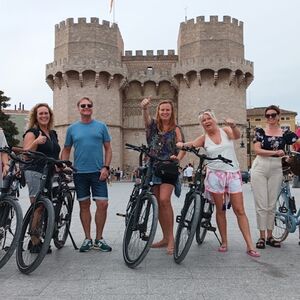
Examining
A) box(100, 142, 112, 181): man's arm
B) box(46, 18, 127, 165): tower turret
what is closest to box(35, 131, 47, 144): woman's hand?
box(100, 142, 112, 181): man's arm

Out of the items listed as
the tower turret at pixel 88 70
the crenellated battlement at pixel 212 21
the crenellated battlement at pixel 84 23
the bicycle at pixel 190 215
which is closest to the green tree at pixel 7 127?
the tower turret at pixel 88 70

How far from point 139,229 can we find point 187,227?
18.8 inches

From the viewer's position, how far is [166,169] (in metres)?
4.77

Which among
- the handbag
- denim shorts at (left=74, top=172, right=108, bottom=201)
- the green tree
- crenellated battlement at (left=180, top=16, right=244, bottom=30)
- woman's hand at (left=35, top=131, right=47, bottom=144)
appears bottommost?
denim shorts at (left=74, top=172, right=108, bottom=201)

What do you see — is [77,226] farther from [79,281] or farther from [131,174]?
[131,174]

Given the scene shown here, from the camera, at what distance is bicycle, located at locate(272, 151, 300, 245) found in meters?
5.30

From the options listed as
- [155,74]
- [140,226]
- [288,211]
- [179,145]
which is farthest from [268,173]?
[155,74]

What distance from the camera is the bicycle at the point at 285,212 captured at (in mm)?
5301

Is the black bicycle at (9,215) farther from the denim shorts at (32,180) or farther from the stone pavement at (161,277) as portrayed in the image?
the denim shorts at (32,180)

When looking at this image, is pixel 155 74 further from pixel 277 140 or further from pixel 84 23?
pixel 277 140

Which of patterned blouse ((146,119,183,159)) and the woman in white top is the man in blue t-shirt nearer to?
patterned blouse ((146,119,183,159))

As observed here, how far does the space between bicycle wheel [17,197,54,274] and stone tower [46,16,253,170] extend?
102 ft

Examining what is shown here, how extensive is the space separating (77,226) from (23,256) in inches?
130

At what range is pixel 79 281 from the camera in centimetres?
370
